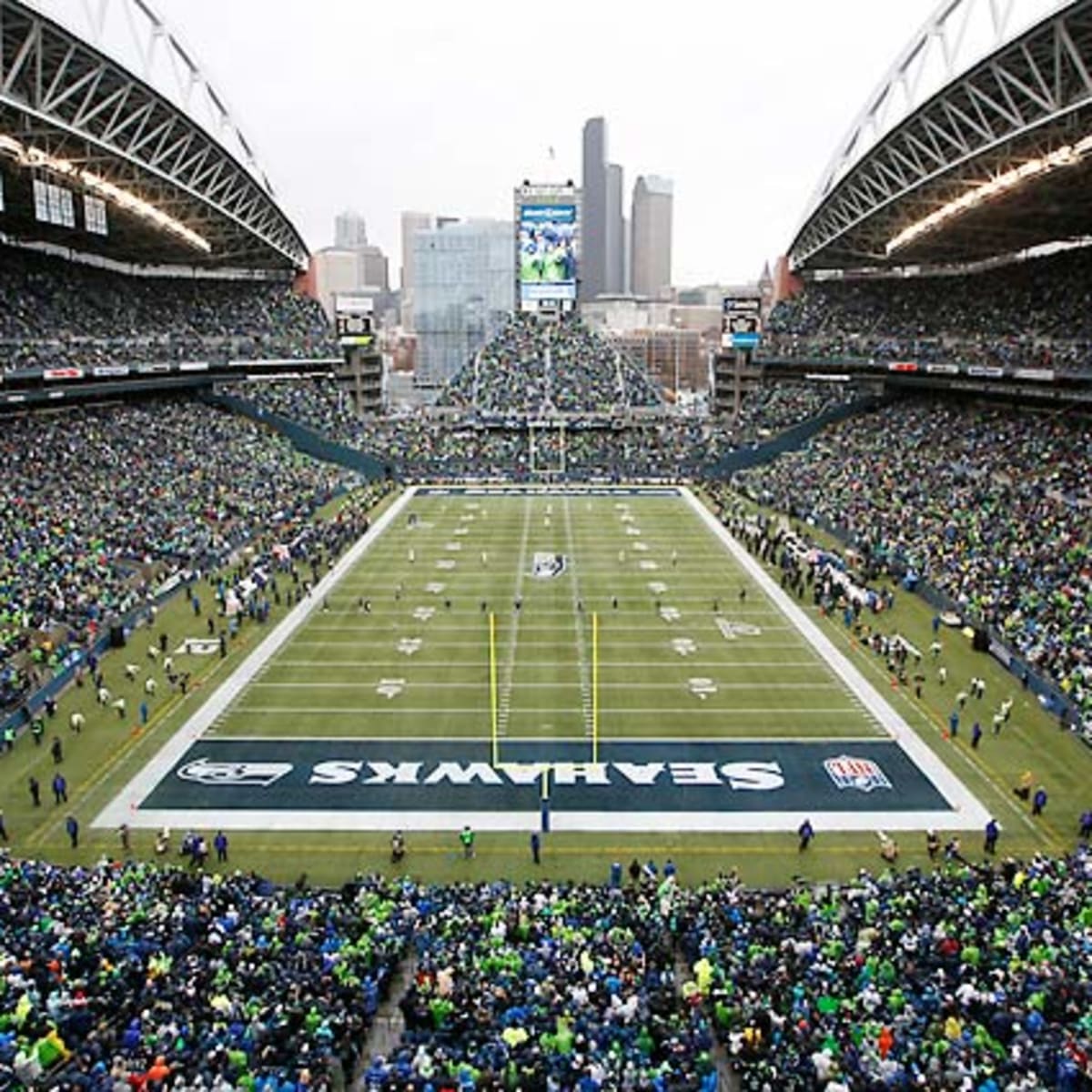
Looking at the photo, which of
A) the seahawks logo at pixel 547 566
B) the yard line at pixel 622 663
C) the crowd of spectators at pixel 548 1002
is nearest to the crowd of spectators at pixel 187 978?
the crowd of spectators at pixel 548 1002

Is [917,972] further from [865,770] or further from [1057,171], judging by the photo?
[1057,171]

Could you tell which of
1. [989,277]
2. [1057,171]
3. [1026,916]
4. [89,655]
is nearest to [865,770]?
[1026,916]

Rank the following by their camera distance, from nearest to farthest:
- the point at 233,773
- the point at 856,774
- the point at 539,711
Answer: the point at 856,774
the point at 233,773
the point at 539,711

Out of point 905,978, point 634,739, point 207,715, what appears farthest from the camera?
point 207,715

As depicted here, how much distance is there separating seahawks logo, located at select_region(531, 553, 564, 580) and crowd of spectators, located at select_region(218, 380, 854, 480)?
20151mm

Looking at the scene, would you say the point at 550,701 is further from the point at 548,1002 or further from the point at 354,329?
the point at 354,329

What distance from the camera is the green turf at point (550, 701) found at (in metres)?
17.6

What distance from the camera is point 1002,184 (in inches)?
1443

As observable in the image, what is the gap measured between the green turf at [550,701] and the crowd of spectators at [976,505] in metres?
1.62

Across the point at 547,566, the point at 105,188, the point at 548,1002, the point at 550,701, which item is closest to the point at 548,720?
the point at 550,701

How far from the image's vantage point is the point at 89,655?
1053 inches

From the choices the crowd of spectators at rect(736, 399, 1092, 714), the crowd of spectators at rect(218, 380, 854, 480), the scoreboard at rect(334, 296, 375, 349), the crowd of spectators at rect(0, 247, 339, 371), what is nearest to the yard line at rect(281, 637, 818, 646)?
the crowd of spectators at rect(736, 399, 1092, 714)

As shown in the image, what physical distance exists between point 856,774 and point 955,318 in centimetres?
4037

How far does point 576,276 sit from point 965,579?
5512cm
